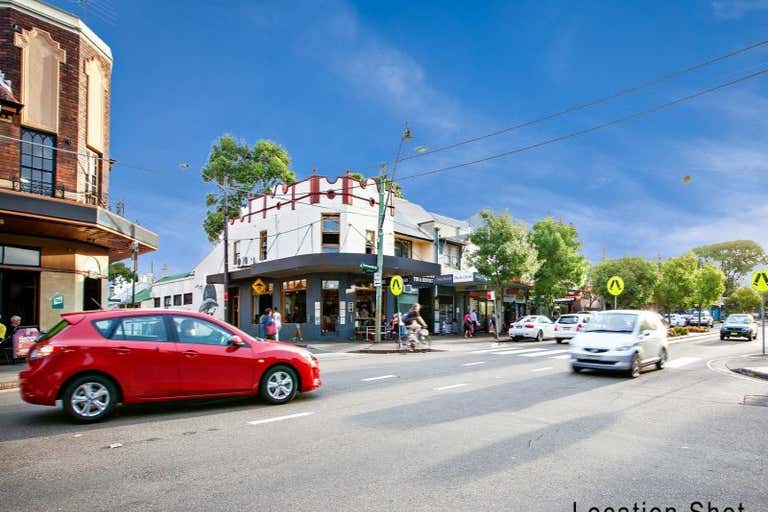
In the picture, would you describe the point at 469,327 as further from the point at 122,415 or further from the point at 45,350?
the point at 45,350

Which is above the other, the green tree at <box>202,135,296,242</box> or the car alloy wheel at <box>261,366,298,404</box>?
the green tree at <box>202,135,296,242</box>

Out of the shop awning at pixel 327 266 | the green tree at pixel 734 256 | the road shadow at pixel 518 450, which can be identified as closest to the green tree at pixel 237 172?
the shop awning at pixel 327 266

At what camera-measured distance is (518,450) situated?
5.38 meters

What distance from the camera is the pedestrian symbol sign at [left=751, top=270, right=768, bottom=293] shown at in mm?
18062

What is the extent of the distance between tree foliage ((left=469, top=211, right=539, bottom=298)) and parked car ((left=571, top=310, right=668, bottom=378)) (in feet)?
51.0

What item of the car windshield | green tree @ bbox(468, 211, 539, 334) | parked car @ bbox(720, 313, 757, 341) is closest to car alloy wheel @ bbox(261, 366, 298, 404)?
the car windshield

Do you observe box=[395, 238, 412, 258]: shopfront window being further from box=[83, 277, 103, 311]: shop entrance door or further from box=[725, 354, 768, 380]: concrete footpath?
box=[725, 354, 768, 380]: concrete footpath

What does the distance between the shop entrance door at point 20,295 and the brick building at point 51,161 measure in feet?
0.09

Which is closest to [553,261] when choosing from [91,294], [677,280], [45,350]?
[677,280]

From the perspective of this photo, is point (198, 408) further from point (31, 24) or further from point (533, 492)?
point (31, 24)

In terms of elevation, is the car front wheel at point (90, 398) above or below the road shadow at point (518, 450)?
above

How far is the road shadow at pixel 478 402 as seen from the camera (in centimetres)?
675

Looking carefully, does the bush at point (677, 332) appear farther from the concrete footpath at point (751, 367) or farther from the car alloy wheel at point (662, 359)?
the car alloy wheel at point (662, 359)

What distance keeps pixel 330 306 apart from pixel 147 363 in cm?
1950
